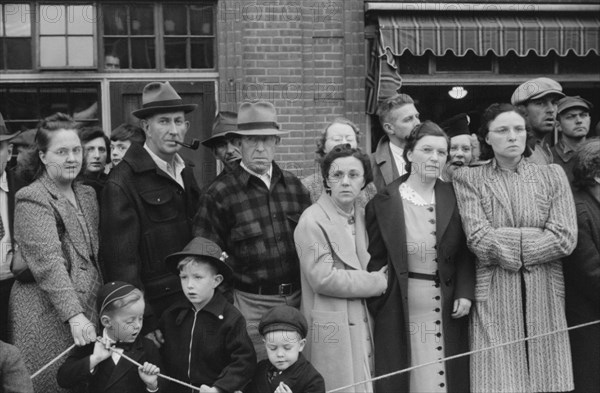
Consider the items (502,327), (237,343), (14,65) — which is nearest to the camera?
(237,343)

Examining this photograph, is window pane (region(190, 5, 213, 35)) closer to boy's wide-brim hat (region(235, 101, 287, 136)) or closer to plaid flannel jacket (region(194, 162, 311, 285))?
boy's wide-brim hat (region(235, 101, 287, 136))

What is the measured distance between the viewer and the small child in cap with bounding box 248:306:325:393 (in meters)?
4.33

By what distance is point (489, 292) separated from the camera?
4.78 meters

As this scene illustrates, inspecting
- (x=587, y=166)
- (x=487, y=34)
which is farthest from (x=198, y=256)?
(x=487, y=34)

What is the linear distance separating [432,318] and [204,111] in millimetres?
4052

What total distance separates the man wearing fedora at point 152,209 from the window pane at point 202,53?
3165mm

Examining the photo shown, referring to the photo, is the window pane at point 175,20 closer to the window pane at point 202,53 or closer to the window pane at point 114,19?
the window pane at point 202,53

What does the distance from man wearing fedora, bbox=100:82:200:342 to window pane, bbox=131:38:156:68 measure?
313 cm

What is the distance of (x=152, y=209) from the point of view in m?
4.74

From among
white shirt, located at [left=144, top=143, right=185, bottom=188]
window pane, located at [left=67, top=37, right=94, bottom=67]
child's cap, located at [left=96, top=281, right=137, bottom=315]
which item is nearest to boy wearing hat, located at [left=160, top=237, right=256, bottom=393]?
child's cap, located at [left=96, top=281, right=137, bottom=315]

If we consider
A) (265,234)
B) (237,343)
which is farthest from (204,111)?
(237,343)

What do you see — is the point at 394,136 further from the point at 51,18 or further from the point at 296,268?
the point at 51,18

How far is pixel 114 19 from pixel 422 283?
15.4 feet

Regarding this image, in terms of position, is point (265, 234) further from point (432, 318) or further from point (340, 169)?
point (432, 318)
